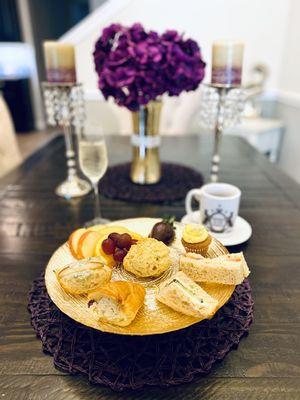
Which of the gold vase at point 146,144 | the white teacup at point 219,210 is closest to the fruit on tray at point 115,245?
the white teacup at point 219,210

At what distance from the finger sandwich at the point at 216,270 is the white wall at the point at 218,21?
2.65 metres

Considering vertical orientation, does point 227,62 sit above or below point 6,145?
above

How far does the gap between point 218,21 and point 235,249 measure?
8.33 ft

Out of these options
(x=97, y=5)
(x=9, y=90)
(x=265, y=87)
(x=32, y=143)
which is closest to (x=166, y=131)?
(x=265, y=87)

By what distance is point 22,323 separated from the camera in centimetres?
59

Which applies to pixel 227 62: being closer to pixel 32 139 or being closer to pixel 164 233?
pixel 164 233

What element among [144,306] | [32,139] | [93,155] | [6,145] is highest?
[93,155]

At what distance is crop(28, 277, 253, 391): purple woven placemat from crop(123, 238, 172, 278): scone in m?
0.11

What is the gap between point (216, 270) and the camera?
1.89ft

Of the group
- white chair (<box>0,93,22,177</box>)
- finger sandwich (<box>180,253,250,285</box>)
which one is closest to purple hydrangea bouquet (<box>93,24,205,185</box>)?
→ finger sandwich (<box>180,253,250,285</box>)

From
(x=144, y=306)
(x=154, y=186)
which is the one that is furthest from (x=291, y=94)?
(x=144, y=306)

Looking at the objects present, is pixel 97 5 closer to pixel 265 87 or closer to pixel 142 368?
pixel 265 87

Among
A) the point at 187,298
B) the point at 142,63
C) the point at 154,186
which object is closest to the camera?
the point at 187,298

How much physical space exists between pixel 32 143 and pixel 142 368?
5129mm
